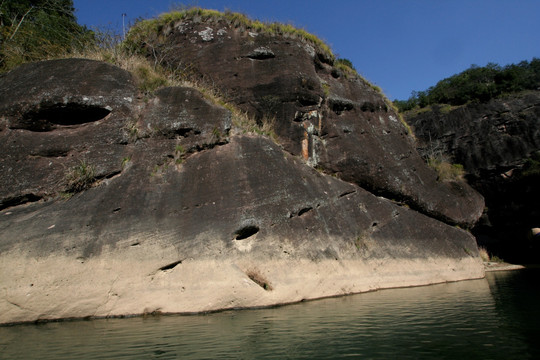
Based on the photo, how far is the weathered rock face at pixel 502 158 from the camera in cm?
2092

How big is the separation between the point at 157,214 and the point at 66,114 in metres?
3.52

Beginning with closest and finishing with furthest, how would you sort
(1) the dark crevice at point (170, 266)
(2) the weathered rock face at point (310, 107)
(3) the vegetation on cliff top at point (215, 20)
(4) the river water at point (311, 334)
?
(4) the river water at point (311, 334)
(1) the dark crevice at point (170, 266)
(2) the weathered rock face at point (310, 107)
(3) the vegetation on cliff top at point (215, 20)

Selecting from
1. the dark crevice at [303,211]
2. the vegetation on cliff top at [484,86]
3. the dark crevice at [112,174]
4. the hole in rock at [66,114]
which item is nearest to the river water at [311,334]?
the dark crevice at [303,211]

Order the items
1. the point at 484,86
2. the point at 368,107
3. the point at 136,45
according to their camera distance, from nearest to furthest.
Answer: the point at 136,45 < the point at 368,107 < the point at 484,86

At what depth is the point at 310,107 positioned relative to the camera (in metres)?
11.9

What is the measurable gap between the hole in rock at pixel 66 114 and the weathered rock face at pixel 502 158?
57.3 ft

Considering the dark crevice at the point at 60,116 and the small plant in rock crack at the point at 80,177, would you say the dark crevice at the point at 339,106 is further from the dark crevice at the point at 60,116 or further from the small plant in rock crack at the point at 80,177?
the small plant in rock crack at the point at 80,177

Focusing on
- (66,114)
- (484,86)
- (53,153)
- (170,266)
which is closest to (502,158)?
(484,86)

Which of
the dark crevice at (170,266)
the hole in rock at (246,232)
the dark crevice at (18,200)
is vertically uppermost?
the dark crevice at (18,200)

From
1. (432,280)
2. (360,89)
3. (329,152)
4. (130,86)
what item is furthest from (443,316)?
(360,89)

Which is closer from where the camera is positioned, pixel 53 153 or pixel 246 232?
pixel 246 232

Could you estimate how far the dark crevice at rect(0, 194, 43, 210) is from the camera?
290 inches

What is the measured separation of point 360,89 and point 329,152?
4.40 metres

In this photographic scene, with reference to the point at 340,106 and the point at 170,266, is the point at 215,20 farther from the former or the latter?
the point at 170,266
